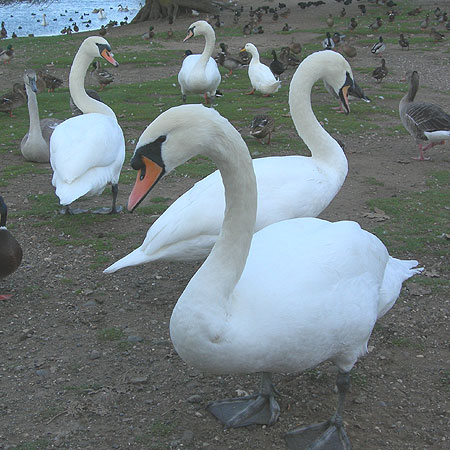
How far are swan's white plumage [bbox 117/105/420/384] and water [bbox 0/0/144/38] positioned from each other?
919 inches

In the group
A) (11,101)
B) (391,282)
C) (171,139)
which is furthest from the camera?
(11,101)

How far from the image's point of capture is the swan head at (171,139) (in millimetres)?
2478

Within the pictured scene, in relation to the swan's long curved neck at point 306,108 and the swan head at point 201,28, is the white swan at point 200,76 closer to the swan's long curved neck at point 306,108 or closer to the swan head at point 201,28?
the swan head at point 201,28

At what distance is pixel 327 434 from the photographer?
3.09 m

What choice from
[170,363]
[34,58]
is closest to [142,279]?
[170,363]

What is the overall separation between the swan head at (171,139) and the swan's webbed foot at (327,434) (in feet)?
4.81

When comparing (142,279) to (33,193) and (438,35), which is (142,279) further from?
(438,35)

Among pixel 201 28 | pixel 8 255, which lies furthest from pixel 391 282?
pixel 201 28

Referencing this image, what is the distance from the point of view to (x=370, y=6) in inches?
987

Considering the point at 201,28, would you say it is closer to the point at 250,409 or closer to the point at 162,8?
the point at 250,409

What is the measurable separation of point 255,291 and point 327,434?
897mm

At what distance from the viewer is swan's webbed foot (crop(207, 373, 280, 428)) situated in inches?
127

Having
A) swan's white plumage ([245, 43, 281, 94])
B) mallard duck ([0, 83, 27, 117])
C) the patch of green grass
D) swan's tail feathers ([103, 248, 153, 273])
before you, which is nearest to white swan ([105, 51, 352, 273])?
swan's tail feathers ([103, 248, 153, 273])

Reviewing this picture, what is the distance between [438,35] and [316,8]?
9297mm
